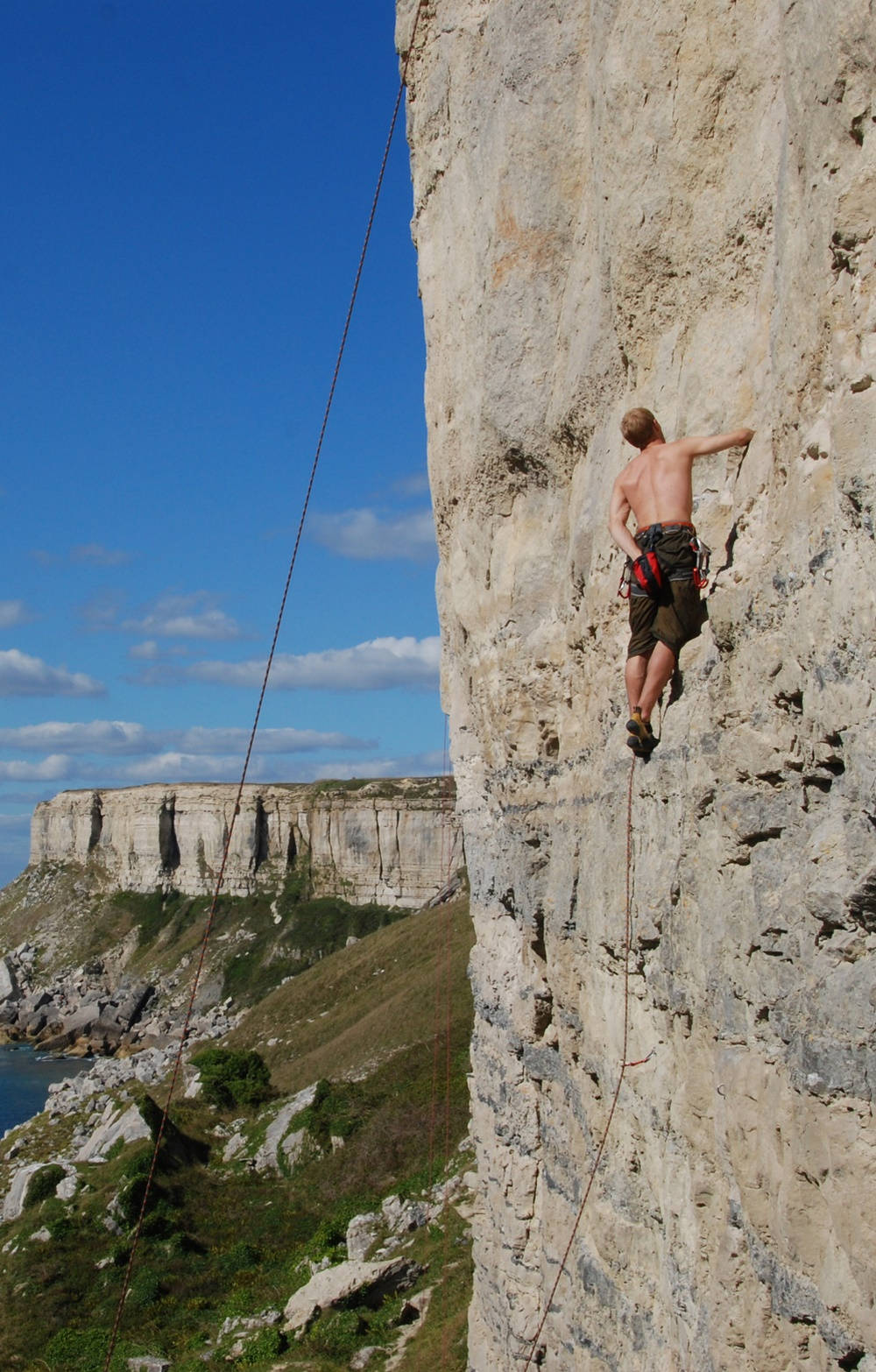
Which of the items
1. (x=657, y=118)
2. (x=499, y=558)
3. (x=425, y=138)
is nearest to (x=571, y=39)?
(x=657, y=118)

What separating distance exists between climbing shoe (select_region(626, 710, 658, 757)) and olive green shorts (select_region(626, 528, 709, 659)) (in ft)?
1.61

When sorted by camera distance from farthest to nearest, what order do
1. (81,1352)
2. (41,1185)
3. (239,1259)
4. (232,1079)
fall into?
(232,1079) → (41,1185) → (239,1259) → (81,1352)

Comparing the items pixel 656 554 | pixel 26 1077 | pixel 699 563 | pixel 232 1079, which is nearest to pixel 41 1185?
pixel 232 1079

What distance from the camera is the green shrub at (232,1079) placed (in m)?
40.0

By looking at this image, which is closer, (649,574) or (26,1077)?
(649,574)

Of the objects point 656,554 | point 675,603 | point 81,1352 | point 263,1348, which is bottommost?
point 81,1352

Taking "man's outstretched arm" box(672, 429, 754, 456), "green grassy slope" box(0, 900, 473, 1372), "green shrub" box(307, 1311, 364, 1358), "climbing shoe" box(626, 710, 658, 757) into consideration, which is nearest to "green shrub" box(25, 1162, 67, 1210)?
"green grassy slope" box(0, 900, 473, 1372)

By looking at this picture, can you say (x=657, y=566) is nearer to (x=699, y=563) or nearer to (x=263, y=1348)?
(x=699, y=563)

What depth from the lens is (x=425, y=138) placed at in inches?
468

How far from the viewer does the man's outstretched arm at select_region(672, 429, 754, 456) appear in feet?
21.0

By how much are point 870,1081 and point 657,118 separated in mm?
6067

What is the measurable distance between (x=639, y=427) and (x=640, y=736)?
1996mm

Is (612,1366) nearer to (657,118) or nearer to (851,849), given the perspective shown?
(851,849)

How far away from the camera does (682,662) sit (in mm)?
6875
